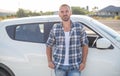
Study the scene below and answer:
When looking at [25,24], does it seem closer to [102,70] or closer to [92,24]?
[92,24]

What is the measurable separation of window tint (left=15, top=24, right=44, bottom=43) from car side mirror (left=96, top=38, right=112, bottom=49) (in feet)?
3.37

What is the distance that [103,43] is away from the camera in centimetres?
534

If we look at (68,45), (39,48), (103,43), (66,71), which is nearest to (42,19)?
(39,48)

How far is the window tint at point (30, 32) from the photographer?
19.1 feet

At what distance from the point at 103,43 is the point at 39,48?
3.70 feet

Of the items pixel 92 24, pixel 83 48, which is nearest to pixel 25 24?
pixel 92 24

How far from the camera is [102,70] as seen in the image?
548 centimetres

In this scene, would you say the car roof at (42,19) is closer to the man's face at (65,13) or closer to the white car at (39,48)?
the white car at (39,48)

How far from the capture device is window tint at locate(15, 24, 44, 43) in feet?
19.1

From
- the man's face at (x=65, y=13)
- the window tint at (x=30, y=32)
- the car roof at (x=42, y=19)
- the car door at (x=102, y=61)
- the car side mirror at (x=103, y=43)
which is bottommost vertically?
the car door at (x=102, y=61)

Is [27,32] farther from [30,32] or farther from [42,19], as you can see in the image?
[42,19]

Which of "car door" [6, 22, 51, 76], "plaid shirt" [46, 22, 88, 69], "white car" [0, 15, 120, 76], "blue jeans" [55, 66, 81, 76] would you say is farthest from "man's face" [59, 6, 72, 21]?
"car door" [6, 22, 51, 76]

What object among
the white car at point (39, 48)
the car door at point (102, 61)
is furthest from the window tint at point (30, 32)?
the car door at point (102, 61)

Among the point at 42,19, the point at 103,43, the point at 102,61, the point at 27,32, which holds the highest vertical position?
the point at 42,19
